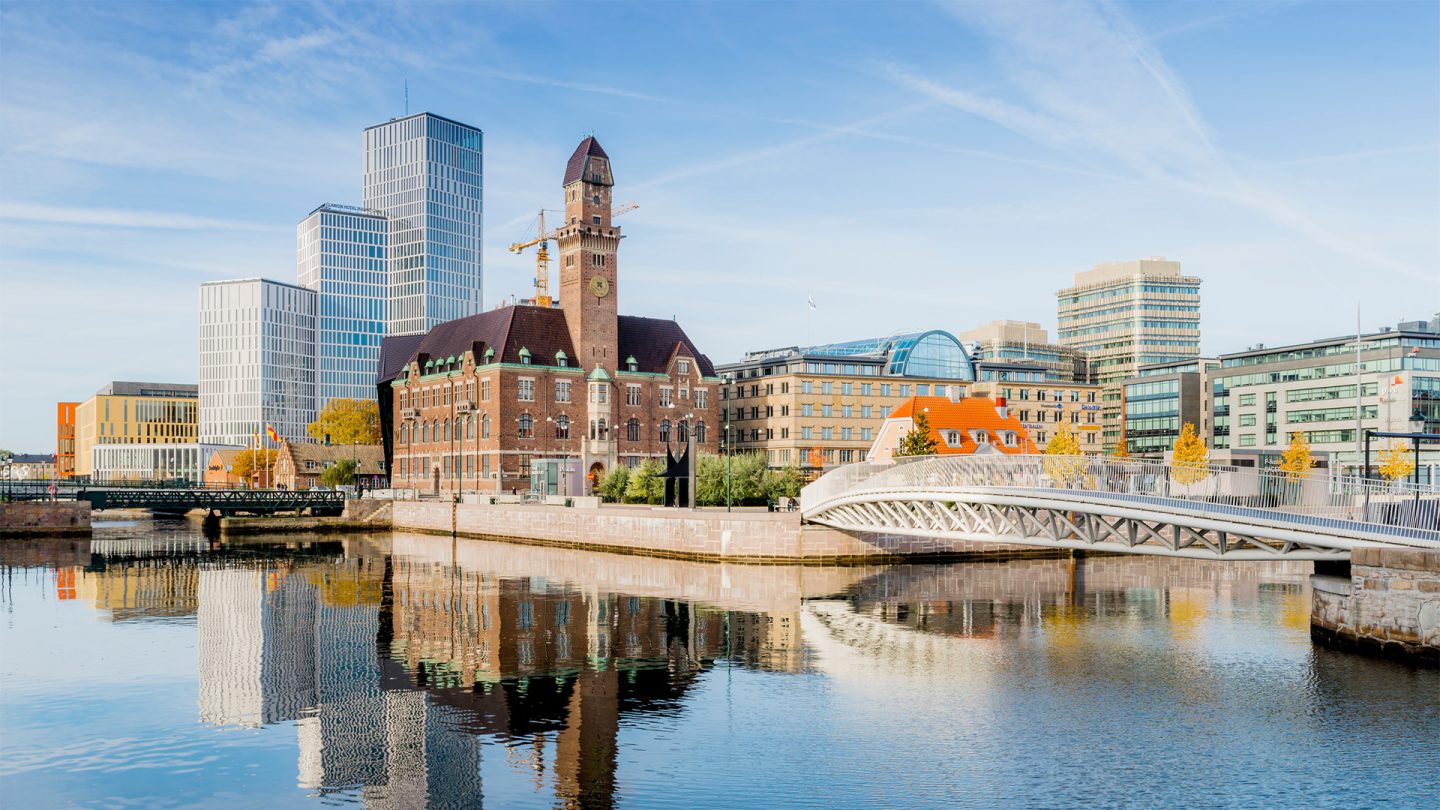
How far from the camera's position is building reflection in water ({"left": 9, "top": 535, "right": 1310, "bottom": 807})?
90.0 feet

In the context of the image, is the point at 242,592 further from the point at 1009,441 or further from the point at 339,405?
the point at 339,405

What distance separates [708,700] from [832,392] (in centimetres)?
10209

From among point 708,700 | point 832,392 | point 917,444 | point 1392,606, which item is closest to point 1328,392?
point 832,392

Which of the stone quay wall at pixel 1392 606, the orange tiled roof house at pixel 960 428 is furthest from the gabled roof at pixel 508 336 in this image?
the stone quay wall at pixel 1392 606

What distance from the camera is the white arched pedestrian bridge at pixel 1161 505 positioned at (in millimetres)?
36062

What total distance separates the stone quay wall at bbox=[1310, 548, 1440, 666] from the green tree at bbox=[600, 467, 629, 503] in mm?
64748

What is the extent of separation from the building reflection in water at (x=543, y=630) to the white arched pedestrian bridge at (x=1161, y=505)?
354 centimetres

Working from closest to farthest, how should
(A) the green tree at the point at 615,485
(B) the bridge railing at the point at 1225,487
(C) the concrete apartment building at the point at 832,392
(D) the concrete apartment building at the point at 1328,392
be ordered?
(B) the bridge railing at the point at 1225,487
(A) the green tree at the point at 615,485
(D) the concrete apartment building at the point at 1328,392
(C) the concrete apartment building at the point at 832,392

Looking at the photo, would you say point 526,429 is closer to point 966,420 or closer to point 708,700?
point 966,420

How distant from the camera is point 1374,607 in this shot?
34875mm

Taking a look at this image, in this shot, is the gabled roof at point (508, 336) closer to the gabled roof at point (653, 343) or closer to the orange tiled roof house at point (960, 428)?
the gabled roof at point (653, 343)

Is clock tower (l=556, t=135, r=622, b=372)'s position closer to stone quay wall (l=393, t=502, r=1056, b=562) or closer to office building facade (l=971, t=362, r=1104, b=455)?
stone quay wall (l=393, t=502, r=1056, b=562)

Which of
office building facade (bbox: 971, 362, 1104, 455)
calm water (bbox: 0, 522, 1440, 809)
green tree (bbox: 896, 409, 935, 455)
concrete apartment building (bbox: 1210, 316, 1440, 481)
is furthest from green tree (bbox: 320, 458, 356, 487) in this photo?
concrete apartment building (bbox: 1210, 316, 1440, 481)

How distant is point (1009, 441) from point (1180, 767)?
98.6m
